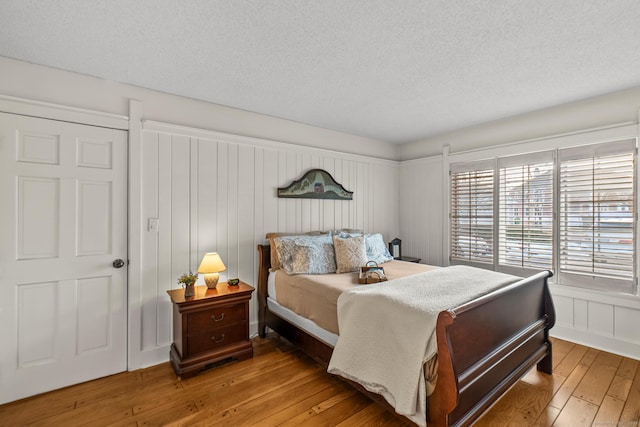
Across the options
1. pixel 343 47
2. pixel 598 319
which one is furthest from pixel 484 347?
pixel 343 47

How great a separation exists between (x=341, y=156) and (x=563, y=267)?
2.82 m

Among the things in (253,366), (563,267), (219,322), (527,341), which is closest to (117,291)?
(219,322)

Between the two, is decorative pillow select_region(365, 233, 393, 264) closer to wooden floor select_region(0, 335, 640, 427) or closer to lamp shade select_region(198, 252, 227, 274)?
wooden floor select_region(0, 335, 640, 427)

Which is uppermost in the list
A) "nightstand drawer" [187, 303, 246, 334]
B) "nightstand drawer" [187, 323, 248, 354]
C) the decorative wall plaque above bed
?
the decorative wall plaque above bed

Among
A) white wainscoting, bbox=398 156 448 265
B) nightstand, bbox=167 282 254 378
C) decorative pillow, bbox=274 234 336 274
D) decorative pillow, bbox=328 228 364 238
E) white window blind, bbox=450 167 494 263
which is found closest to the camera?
nightstand, bbox=167 282 254 378

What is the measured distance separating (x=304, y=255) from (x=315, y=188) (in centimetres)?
111

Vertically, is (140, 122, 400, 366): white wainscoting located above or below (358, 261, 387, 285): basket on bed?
above

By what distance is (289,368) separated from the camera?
8.63 ft

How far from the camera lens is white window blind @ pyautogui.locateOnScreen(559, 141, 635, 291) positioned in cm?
284

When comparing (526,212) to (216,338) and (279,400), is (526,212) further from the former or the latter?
(216,338)

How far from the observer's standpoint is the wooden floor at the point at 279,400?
77.8 inches

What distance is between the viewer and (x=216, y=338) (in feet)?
8.73

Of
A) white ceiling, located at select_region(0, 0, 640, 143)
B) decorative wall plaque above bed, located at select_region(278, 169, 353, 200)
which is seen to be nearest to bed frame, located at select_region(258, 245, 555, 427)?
decorative wall plaque above bed, located at select_region(278, 169, 353, 200)

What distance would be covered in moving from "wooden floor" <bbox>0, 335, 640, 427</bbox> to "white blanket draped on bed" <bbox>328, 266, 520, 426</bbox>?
0.31m
